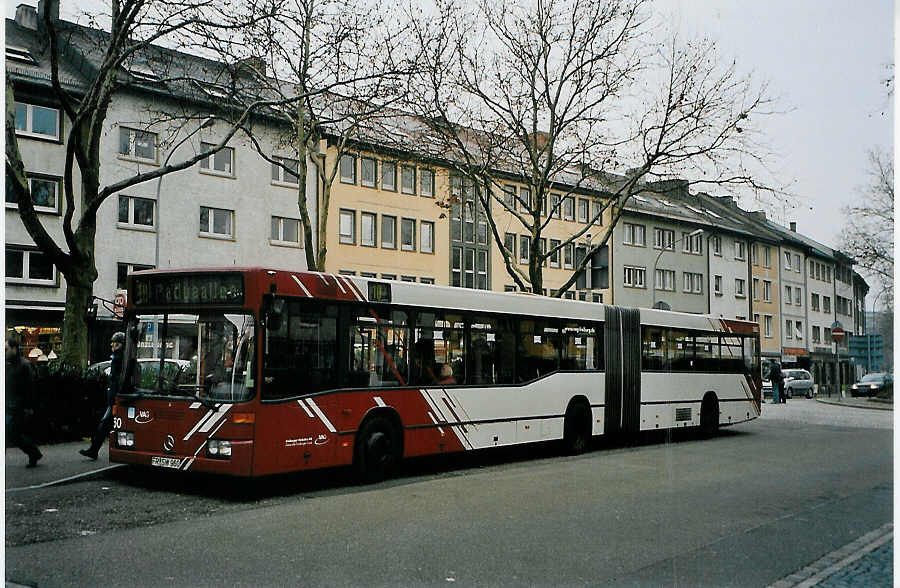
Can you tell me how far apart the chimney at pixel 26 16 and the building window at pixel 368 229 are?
9658 millimetres

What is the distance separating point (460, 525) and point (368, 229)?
1277cm

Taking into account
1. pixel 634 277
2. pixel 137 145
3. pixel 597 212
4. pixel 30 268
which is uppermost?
pixel 597 212

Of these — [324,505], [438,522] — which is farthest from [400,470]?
Answer: [438,522]

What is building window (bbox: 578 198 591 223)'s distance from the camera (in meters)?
24.9

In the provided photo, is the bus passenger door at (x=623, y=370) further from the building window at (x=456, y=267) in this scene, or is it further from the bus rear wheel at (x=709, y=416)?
the building window at (x=456, y=267)

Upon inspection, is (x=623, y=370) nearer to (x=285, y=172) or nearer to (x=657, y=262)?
(x=657, y=262)

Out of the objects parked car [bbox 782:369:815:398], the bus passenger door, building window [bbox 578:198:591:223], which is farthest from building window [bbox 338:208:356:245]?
parked car [bbox 782:369:815:398]

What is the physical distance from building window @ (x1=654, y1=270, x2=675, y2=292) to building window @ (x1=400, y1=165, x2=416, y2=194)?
320 inches

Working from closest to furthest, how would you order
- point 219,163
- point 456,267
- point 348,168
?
point 219,163 < point 456,267 < point 348,168

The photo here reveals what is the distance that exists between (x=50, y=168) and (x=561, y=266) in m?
14.4

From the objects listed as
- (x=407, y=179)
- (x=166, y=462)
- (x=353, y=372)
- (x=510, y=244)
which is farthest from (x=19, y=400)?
(x=510, y=244)

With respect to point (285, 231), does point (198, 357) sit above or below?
below

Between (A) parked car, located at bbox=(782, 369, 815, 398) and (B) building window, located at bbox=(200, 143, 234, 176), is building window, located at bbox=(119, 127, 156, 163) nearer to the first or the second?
(B) building window, located at bbox=(200, 143, 234, 176)

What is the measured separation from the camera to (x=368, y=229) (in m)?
20.6
